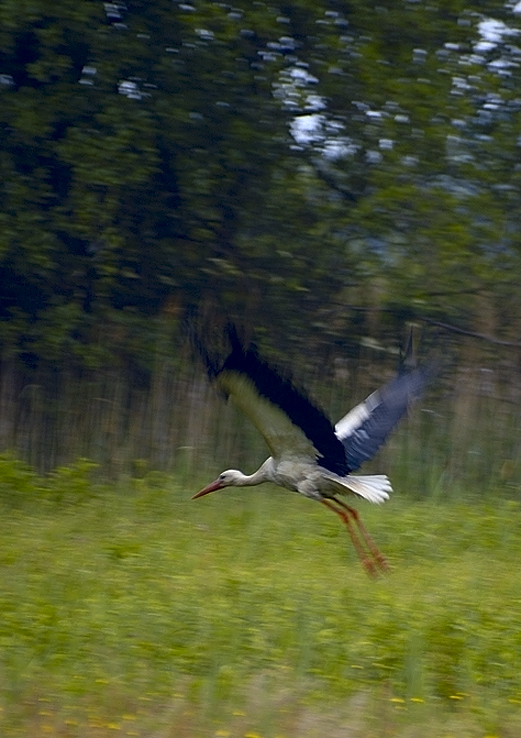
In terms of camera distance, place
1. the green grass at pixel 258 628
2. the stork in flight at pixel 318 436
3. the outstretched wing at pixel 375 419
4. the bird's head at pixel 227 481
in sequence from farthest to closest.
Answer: the bird's head at pixel 227 481 → the outstretched wing at pixel 375 419 → the stork in flight at pixel 318 436 → the green grass at pixel 258 628

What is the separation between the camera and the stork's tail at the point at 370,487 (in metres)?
7.43

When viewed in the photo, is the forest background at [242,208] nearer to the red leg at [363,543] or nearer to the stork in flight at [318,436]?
the stork in flight at [318,436]

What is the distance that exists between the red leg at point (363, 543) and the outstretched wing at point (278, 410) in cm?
24

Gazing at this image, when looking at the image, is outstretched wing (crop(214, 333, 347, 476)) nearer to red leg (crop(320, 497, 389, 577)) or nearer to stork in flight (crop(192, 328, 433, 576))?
stork in flight (crop(192, 328, 433, 576))

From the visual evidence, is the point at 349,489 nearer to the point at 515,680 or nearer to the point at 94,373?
the point at 515,680

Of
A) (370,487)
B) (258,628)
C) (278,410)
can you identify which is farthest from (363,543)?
(258,628)

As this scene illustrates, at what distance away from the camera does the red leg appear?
6.88m

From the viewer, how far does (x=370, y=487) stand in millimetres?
7547

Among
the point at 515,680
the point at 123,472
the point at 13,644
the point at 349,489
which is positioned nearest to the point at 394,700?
the point at 515,680

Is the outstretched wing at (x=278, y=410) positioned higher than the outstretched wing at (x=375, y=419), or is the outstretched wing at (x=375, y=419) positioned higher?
the outstretched wing at (x=278, y=410)

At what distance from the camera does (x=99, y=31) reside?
32.7ft

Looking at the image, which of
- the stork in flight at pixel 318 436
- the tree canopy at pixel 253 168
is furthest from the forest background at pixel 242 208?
the stork in flight at pixel 318 436

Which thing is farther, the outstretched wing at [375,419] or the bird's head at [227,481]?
the bird's head at [227,481]

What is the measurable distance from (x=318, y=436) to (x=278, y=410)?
52 cm
